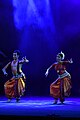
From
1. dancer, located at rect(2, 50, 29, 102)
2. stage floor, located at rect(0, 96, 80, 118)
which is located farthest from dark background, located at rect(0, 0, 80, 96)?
stage floor, located at rect(0, 96, 80, 118)

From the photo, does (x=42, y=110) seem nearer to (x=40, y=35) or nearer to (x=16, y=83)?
(x=16, y=83)

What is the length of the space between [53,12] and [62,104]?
2.54 metres

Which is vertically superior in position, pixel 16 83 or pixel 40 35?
pixel 40 35

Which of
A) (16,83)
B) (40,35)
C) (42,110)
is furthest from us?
(40,35)

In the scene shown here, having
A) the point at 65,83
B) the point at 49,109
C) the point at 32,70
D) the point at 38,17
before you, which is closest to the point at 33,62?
the point at 32,70

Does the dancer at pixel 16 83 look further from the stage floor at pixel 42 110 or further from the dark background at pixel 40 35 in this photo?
the dark background at pixel 40 35

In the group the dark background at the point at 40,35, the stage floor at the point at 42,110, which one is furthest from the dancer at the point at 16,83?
the dark background at the point at 40,35

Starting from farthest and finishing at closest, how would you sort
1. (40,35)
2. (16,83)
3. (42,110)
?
(40,35) < (16,83) < (42,110)

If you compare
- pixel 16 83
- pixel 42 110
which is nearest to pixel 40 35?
pixel 16 83

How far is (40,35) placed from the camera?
9203 millimetres

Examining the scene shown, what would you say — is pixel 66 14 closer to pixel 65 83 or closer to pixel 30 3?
pixel 30 3

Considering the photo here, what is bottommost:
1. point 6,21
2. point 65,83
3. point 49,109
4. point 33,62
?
point 49,109

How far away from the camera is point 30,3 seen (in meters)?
9.16

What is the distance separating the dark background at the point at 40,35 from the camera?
9.02 metres
